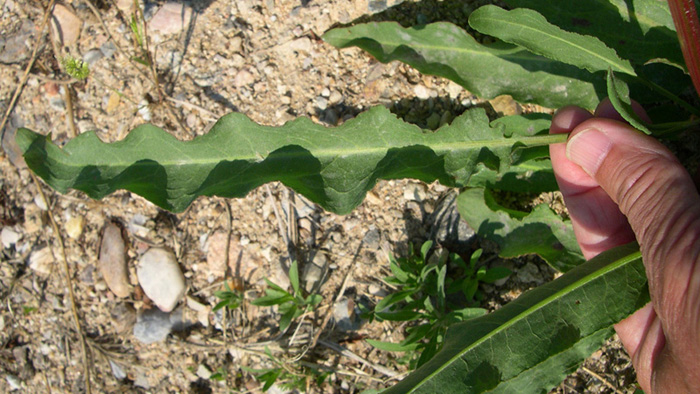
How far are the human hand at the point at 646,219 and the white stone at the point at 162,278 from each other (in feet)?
6.47

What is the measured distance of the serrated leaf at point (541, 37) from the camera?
74.9 inches

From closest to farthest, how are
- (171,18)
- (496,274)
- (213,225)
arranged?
(496,274) < (213,225) < (171,18)

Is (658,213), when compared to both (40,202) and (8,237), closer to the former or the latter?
(40,202)

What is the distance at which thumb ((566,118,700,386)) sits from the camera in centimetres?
149

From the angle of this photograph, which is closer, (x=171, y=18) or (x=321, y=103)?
(x=321, y=103)

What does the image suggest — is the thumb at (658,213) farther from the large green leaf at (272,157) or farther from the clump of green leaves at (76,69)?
the clump of green leaves at (76,69)

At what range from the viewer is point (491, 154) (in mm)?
2082

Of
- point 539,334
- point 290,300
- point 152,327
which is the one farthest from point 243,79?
point 539,334

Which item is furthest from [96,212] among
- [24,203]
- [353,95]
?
[353,95]

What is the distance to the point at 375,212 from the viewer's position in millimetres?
2602

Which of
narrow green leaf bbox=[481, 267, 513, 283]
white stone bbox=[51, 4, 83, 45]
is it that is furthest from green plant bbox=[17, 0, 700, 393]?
white stone bbox=[51, 4, 83, 45]

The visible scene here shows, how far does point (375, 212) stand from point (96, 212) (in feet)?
5.20

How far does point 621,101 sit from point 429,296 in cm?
114

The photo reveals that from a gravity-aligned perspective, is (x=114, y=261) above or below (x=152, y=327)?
above
